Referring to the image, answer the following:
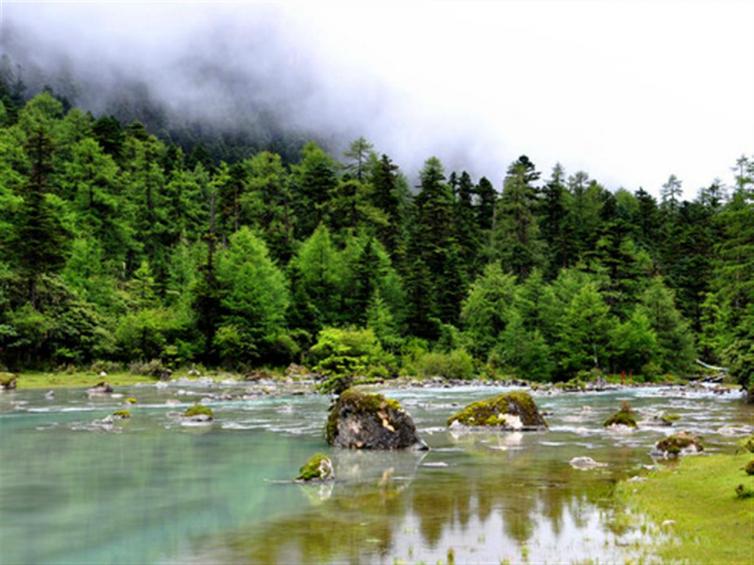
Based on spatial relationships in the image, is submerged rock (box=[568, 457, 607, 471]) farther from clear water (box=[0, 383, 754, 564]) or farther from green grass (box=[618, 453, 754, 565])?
green grass (box=[618, 453, 754, 565])

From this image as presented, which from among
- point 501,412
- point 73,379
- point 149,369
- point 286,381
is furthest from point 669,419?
point 73,379

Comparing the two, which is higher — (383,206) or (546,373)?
(383,206)

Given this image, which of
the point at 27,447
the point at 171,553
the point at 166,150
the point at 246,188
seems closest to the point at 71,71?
the point at 166,150

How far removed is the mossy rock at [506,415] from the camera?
31.5 meters

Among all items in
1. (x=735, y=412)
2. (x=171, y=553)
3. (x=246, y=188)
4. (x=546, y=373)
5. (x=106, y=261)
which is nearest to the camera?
(x=171, y=553)

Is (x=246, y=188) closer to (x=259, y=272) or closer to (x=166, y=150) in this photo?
(x=166, y=150)

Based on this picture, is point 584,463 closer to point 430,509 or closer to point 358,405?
point 430,509

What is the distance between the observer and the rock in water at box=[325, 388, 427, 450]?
83.5 feet

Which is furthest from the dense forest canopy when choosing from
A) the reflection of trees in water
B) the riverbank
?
the reflection of trees in water

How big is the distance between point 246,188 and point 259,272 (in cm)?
3467

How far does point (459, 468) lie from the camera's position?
21.1 m

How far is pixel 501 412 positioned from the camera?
1254 inches

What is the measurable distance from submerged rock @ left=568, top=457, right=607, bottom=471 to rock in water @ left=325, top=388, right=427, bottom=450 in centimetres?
600

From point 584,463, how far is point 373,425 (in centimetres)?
799
